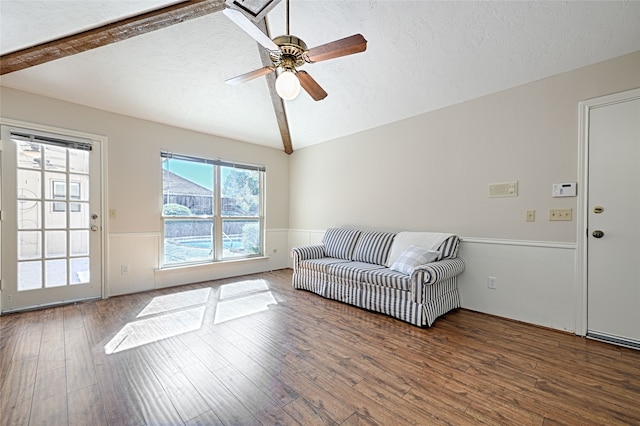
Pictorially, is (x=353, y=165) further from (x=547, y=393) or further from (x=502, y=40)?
(x=547, y=393)

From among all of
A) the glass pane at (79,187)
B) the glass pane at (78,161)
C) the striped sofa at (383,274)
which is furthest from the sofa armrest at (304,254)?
the glass pane at (78,161)

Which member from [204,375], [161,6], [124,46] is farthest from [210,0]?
[204,375]

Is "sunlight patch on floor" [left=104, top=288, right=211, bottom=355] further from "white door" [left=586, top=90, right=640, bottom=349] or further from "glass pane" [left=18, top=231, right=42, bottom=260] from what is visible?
"white door" [left=586, top=90, right=640, bottom=349]

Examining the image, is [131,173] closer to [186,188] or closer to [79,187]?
[79,187]

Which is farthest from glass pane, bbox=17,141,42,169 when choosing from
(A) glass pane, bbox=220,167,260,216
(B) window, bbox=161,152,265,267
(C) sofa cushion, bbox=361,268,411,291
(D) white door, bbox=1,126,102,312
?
(C) sofa cushion, bbox=361,268,411,291

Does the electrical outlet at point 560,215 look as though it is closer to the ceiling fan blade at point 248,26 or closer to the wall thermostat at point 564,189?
the wall thermostat at point 564,189

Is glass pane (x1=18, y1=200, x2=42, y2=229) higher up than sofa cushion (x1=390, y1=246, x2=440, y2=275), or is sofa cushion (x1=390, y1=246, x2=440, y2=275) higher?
glass pane (x1=18, y1=200, x2=42, y2=229)

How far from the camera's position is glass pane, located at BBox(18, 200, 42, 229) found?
119 inches

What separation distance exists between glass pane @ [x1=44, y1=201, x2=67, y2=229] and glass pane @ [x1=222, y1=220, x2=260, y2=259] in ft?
6.75

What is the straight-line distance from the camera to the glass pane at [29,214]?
3.01m

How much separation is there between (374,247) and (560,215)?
2.00 m

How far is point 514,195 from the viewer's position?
2.84 metres

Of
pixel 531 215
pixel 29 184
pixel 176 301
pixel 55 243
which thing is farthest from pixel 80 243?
pixel 531 215

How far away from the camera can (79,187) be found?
3.37 meters
